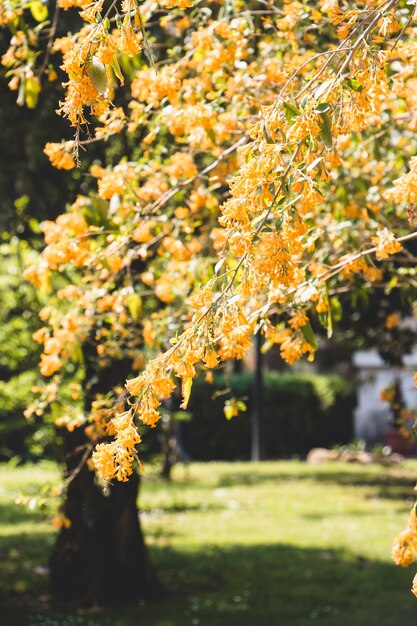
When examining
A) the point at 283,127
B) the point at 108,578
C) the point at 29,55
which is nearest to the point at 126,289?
the point at 29,55

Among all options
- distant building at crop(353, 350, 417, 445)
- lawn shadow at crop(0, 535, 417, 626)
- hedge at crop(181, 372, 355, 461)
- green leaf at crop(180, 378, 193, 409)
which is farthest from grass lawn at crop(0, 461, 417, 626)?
distant building at crop(353, 350, 417, 445)

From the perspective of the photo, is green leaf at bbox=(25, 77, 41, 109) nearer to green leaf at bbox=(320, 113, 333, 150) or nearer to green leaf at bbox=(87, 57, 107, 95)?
green leaf at bbox=(87, 57, 107, 95)

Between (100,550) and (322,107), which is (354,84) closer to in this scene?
(322,107)

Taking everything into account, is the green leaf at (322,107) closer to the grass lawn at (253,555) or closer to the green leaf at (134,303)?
the green leaf at (134,303)

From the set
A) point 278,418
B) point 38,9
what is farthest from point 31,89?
point 278,418

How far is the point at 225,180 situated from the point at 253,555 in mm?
5435

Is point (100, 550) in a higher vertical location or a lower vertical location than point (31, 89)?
lower

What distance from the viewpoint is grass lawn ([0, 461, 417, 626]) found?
24.1ft

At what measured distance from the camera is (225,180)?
5.24m

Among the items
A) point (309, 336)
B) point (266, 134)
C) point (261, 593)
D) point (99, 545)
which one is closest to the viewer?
point (266, 134)

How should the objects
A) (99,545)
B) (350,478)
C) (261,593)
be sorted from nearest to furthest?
(99,545), (261,593), (350,478)

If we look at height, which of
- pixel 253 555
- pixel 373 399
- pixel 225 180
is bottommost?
pixel 373 399

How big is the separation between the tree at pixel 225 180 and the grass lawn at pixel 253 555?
200cm

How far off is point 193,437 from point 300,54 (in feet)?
53.7
